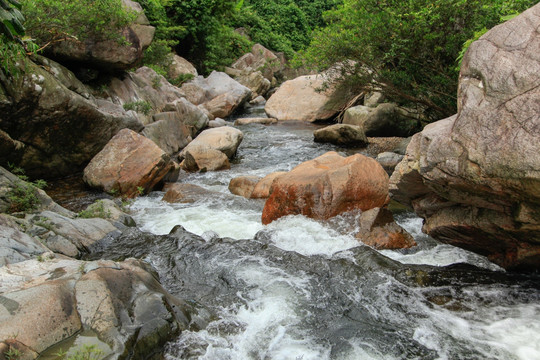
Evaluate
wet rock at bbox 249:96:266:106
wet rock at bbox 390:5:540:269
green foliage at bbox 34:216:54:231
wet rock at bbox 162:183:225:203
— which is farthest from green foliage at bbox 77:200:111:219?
wet rock at bbox 249:96:266:106

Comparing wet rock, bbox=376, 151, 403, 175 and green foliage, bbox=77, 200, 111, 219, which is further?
wet rock, bbox=376, 151, 403, 175

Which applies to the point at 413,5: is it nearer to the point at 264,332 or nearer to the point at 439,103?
the point at 439,103

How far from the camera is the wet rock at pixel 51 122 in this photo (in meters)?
8.59

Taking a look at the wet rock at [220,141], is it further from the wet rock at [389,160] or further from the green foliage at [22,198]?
the green foliage at [22,198]

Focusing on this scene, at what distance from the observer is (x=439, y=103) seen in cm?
1140

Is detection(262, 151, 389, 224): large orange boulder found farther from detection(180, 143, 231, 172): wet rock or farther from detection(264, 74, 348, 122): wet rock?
detection(264, 74, 348, 122): wet rock

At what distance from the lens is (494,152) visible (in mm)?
4039

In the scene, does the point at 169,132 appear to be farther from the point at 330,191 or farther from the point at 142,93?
the point at 330,191

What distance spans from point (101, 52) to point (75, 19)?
1021 mm

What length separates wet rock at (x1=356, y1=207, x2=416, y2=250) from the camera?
20.7 feet

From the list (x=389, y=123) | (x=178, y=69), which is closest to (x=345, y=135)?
(x=389, y=123)

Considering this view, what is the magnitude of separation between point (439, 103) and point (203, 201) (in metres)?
7.21

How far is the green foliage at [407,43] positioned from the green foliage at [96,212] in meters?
7.49

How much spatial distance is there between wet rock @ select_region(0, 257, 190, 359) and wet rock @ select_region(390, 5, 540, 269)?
330cm
